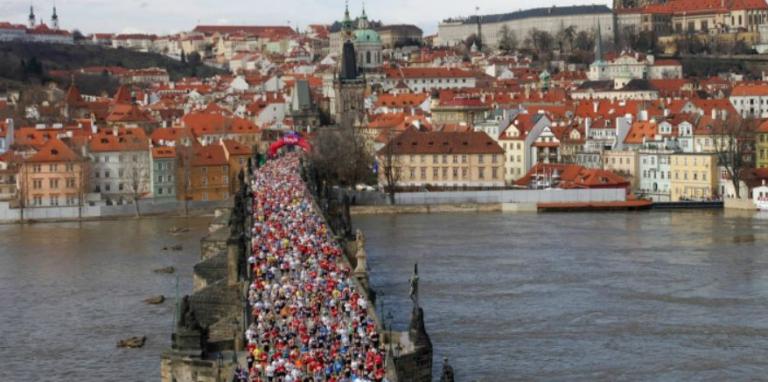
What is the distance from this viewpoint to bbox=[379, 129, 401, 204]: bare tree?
52.5 m

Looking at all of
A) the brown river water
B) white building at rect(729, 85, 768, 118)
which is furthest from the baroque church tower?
the brown river water

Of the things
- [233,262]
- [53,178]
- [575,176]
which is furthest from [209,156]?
[233,262]

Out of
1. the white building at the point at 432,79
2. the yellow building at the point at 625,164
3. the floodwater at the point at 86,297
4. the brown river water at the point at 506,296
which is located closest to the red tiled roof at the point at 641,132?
the yellow building at the point at 625,164

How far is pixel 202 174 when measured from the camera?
5150 cm

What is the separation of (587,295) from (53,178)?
25653mm

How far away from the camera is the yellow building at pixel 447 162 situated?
5447 cm

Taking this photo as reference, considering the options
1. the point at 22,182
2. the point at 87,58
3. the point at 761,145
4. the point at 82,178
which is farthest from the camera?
the point at 87,58

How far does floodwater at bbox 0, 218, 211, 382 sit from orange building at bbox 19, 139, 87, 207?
4.24m

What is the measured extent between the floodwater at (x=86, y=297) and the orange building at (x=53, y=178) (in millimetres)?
4243

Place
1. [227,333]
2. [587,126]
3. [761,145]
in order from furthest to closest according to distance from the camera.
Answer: [587,126]
[761,145]
[227,333]

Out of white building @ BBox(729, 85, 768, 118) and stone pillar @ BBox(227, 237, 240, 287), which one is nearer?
stone pillar @ BBox(227, 237, 240, 287)

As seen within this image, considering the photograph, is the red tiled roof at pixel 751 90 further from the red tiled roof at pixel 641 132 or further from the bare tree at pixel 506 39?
the bare tree at pixel 506 39

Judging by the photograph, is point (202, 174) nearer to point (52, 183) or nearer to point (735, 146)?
point (52, 183)

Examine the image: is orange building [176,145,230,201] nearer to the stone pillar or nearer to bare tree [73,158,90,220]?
bare tree [73,158,90,220]
